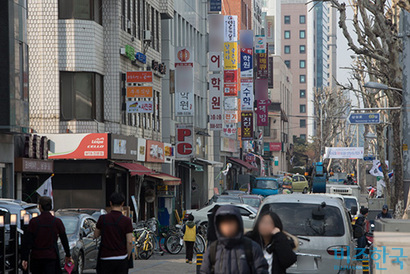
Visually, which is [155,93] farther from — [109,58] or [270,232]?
[270,232]

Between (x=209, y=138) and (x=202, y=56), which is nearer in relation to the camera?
(x=202, y=56)

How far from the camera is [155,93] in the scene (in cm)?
4072

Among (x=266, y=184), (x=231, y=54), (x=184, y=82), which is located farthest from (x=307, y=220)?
(x=266, y=184)

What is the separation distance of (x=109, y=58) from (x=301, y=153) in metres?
122

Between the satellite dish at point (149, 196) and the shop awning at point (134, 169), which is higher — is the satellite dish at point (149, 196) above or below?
below

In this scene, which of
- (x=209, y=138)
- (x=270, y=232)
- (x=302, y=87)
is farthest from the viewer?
(x=302, y=87)

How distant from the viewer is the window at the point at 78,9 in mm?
30734

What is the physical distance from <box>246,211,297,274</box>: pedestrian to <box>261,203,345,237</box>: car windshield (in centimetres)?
414

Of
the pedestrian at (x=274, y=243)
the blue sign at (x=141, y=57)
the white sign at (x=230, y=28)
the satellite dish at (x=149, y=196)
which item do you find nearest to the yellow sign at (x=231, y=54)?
the white sign at (x=230, y=28)

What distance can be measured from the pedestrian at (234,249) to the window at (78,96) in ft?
78.9

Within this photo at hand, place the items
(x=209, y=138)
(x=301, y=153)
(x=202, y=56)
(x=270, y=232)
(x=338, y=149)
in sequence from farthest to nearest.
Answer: (x=301, y=153)
(x=338, y=149)
(x=209, y=138)
(x=202, y=56)
(x=270, y=232)

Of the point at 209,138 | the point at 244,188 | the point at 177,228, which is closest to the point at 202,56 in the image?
the point at 209,138

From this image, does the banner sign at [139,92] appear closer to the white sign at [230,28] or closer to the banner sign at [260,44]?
the white sign at [230,28]

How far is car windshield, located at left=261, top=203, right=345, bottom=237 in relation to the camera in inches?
502
